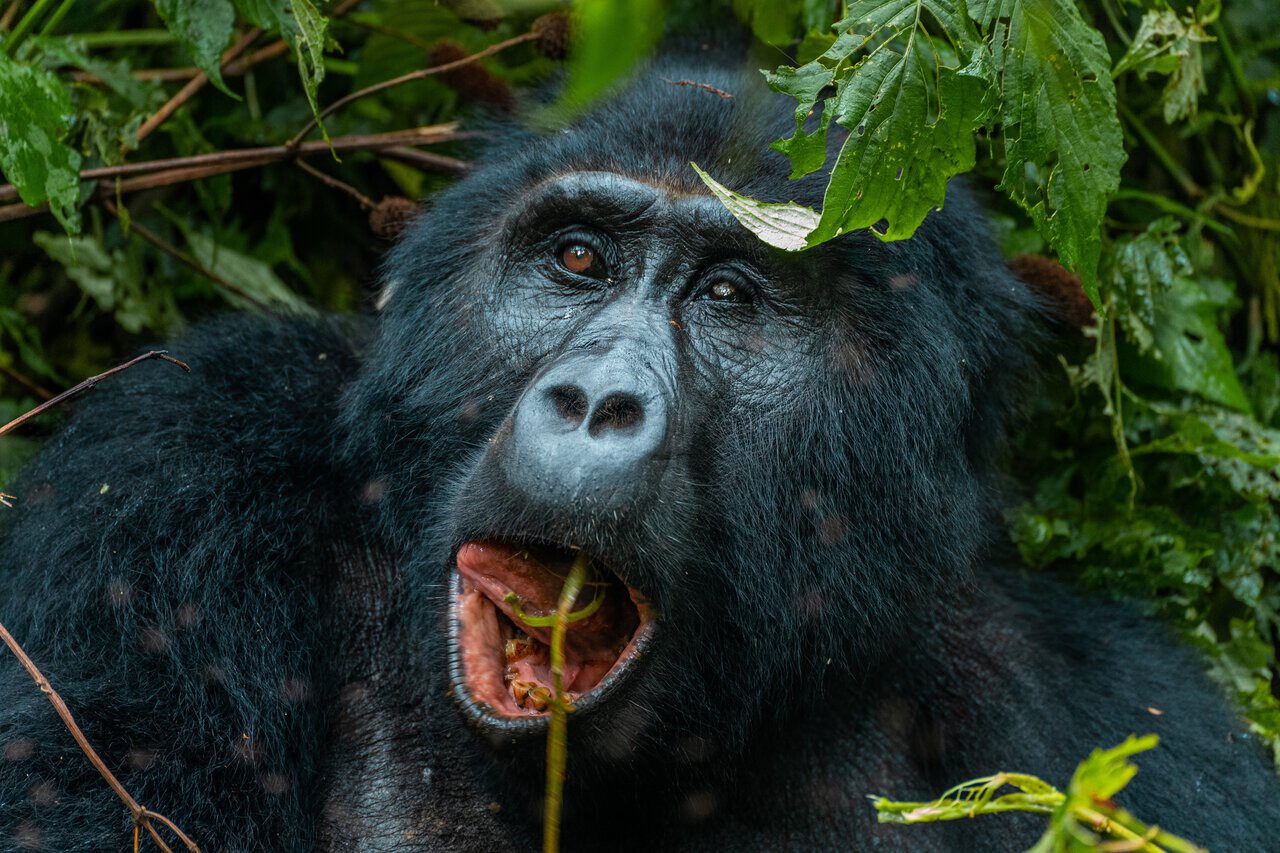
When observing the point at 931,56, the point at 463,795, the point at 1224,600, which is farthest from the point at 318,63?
the point at 1224,600

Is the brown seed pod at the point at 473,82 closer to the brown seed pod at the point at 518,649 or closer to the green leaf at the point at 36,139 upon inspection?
the green leaf at the point at 36,139

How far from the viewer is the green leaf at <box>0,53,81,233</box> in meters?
3.22

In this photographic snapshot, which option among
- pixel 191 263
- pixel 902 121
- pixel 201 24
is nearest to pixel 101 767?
A: pixel 201 24

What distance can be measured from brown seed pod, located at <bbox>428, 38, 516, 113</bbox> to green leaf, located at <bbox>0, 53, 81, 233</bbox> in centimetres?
119

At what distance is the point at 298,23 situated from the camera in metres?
3.36

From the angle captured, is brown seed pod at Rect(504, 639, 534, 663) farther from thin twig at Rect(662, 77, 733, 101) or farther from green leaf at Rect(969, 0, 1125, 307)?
thin twig at Rect(662, 77, 733, 101)

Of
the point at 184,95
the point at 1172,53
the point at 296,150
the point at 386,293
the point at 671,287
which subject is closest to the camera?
the point at 671,287

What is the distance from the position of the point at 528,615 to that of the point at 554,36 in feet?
7.12

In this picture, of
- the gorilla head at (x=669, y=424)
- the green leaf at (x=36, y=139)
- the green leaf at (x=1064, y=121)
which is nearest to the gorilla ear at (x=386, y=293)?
the gorilla head at (x=669, y=424)

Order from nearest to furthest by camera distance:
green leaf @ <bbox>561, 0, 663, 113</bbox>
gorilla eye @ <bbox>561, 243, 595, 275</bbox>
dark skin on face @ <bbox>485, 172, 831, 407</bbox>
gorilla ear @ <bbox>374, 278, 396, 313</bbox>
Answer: green leaf @ <bbox>561, 0, 663, 113</bbox> < dark skin on face @ <bbox>485, 172, 831, 407</bbox> < gorilla eye @ <bbox>561, 243, 595, 275</bbox> < gorilla ear @ <bbox>374, 278, 396, 313</bbox>

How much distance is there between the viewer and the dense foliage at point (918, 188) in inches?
109

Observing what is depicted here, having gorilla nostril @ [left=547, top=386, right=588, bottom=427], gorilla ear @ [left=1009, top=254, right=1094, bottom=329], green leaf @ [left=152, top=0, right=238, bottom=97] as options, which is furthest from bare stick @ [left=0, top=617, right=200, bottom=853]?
gorilla ear @ [left=1009, top=254, right=1094, bottom=329]

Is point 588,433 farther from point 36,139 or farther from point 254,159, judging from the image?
point 254,159

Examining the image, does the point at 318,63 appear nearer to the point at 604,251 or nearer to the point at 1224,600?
the point at 604,251
